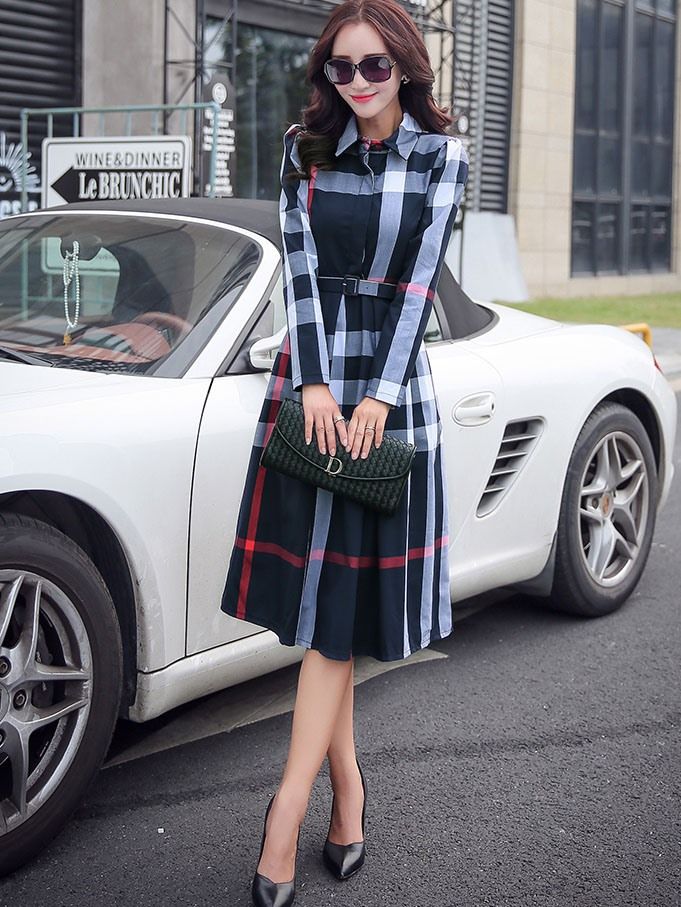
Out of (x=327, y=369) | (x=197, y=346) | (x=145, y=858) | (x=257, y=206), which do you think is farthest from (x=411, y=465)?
(x=257, y=206)

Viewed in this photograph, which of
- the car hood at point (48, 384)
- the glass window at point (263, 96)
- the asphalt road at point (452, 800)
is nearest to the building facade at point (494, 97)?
the glass window at point (263, 96)

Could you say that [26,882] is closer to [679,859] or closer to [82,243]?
[679,859]

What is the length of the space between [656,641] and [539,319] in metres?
1.23

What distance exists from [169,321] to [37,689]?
102cm

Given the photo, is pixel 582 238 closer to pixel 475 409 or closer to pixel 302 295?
pixel 475 409

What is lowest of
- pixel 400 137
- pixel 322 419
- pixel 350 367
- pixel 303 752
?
pixel 303 752

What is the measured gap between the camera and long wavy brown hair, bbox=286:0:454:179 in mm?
2533

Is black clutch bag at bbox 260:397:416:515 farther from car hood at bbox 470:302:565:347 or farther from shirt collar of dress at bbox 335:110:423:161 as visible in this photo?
car hood at bbox 470:302:565:347

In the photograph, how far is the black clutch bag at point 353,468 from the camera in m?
2.53

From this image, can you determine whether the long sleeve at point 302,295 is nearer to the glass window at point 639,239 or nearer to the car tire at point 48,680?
the car tire at point 48,680

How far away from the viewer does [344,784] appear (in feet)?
9.10

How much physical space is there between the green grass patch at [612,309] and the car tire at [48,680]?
1224 cm

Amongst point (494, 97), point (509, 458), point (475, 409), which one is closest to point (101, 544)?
point (475, 409)

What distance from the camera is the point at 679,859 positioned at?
2832 millimetres
